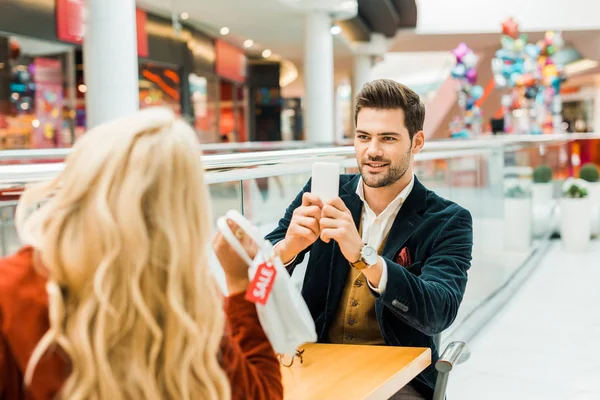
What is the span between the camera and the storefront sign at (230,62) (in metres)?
17.4

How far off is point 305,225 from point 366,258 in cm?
18

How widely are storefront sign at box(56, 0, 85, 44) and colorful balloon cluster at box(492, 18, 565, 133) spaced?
7401 mm

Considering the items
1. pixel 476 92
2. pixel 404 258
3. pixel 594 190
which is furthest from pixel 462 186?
pixel 476 92

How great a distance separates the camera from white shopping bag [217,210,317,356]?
3.82ft

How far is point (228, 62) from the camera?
1830cm

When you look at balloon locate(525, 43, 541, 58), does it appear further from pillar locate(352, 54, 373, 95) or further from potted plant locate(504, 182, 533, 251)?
pillar locate(352, 54, 373, 95)

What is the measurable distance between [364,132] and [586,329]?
3.67 m

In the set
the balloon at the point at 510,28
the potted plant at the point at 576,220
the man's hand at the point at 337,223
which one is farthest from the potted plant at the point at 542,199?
the man's hand at the point at 337,223

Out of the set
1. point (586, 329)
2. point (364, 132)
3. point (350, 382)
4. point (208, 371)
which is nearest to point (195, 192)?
point (208, 371)

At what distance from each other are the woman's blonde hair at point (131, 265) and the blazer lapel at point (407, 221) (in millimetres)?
1104

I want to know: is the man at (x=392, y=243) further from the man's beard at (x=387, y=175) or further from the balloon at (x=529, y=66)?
the balloon at (x=529, y=66)

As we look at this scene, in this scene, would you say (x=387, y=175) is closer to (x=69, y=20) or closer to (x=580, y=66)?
(x=69, y=20)

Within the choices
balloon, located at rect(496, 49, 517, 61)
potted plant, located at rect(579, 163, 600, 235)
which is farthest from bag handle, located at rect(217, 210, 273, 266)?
balloon, located at rect(496, 49, 517, 61)

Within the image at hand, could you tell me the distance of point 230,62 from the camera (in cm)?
1850
